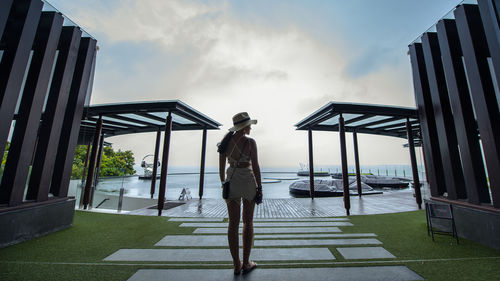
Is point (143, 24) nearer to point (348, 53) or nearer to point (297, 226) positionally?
point (297, 226)

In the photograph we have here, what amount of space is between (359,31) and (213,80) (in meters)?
12.3

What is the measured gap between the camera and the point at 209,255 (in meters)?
2.60

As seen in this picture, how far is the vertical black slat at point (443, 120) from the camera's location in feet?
12.7

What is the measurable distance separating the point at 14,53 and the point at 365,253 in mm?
7008

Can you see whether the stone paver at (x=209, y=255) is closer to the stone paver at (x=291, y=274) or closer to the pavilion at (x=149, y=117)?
the stone paver at (x=291, y=274)

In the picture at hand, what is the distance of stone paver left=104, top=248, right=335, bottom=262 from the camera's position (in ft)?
8.09

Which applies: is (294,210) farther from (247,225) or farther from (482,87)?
(482,87)

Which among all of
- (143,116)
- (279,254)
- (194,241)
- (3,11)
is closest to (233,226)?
(279,254)

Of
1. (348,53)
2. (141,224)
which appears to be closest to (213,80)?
(348,53)

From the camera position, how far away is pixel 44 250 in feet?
8.96

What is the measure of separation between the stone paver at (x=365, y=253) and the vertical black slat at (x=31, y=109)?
5.87 m

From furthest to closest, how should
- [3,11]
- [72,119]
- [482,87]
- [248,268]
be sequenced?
[72,119] < [482,87] < [3,11] < [248,268]

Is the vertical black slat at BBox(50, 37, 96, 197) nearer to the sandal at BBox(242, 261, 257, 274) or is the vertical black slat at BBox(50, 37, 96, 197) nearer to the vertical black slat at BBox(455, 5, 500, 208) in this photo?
the sandal at BBox(242, 261, 257, 274)

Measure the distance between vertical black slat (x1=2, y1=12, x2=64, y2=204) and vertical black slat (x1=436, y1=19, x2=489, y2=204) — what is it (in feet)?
28.6
